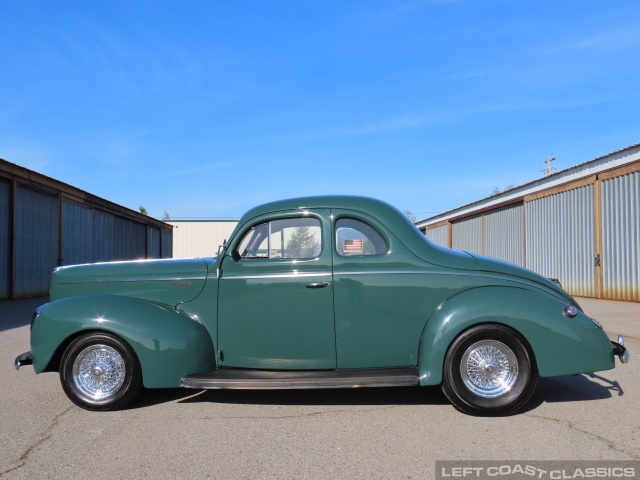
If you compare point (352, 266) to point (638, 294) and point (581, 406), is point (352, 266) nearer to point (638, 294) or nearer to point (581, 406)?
point (581, 406)

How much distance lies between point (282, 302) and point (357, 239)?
2.73 ft

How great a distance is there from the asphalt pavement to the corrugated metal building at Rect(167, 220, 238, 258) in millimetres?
44724

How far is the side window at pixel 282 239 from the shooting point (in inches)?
170

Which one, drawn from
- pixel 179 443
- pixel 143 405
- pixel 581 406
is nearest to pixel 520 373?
pixel 581 406

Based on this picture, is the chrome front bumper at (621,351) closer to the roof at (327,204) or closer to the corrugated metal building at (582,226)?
the roof at (327,204)

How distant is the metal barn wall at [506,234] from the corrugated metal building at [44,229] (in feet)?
57.3

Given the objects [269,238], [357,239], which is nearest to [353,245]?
[357,239]

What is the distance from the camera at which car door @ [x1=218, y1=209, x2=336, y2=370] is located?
4.07 meters

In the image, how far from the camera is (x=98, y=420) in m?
3.89

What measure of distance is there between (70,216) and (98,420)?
18337mm

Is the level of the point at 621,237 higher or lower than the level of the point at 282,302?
higher

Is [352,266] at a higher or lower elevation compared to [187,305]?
higher

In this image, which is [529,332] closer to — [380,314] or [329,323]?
[380,314]

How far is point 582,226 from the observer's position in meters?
15.0
